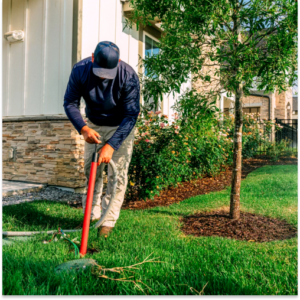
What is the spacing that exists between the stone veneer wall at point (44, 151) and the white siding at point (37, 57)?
0.24 metres

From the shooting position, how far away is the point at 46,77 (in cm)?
591

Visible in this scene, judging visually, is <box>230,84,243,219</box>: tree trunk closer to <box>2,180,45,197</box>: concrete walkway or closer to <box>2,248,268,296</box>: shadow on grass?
<box>2,248,268,296</box>: shadow on grass

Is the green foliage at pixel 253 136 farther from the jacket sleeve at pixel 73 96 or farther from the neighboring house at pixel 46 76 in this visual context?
the jacket sleeve at pixel 73 96

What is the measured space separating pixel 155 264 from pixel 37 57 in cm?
514

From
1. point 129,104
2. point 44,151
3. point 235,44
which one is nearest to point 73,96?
point 129,104

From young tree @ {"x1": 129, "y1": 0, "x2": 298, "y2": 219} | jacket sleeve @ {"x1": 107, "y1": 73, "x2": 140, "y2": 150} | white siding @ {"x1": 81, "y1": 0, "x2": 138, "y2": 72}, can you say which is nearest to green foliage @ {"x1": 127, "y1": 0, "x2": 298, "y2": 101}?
young tree @ {"x1": 129, "y1": 0, "x2": 298, "y2": 219}

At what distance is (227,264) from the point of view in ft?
7.66

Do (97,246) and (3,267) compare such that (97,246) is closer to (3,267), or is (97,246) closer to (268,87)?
(3,267)

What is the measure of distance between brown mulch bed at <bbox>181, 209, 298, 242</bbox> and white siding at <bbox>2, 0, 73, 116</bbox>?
3433mm

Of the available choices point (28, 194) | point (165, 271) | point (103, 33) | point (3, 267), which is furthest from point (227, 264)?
point (103, 33)

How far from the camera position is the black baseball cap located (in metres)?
2.74

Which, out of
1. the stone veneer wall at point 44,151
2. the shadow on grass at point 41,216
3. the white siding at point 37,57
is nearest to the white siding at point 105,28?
the white siding at point 37,57

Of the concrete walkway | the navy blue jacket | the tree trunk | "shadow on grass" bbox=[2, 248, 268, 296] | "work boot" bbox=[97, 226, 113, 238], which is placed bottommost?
"shadow on grass" bbox=[2, 248, 268, 296]

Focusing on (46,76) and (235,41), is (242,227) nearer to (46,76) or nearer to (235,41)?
(235,41)
